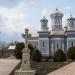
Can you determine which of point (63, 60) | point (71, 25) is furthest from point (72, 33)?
point (63, 60)

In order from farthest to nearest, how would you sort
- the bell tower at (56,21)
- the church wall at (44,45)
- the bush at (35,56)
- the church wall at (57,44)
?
the bell tower at (56,21), the church wall at (57,44), the church wall at (44,45), the bush at (35,56)

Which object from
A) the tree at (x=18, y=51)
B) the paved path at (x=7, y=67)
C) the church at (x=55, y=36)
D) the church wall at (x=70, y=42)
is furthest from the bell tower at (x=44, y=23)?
the paved path at (x=7, y=67)

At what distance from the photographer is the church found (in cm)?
5492

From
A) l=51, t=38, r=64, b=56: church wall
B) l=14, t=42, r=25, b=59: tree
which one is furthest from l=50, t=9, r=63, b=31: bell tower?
l=14, t=42, r=25, b=59: tree

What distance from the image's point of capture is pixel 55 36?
2192 inches

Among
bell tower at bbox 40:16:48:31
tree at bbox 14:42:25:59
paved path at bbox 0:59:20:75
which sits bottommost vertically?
paved path at bbox 0:59:20:75

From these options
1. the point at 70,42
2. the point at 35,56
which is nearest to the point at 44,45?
the point at 70,42

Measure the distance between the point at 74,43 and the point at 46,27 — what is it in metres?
6.33

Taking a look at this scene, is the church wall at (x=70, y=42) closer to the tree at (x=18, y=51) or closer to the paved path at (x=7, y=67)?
the tree at (x=18, y=51)

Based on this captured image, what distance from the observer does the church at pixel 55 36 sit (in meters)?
54.9

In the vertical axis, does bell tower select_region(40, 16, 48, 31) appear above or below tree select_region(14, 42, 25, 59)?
above

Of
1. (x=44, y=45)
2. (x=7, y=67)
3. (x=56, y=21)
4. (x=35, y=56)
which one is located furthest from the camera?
(x=56, y=21)

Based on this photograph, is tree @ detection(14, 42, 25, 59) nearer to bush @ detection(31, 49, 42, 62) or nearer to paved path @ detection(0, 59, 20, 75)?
bush @ detection(31, 49, 42, 62)

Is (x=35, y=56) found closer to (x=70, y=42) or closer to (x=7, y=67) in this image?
(x=7, y=67)
